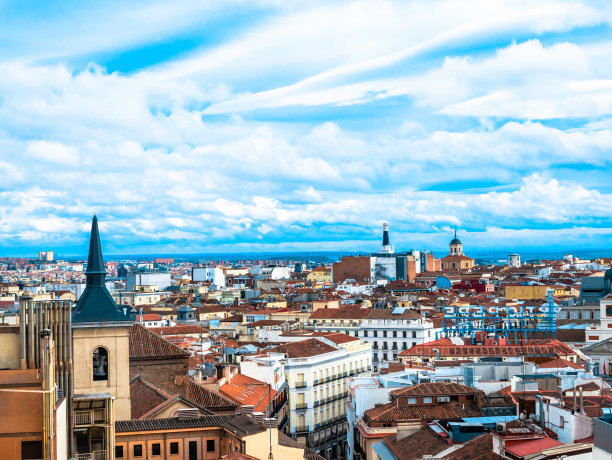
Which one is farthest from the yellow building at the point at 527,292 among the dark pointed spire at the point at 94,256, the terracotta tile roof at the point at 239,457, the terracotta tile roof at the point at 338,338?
the dark pointed spire at the point at 94,256

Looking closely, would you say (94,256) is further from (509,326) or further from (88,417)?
(509,326)

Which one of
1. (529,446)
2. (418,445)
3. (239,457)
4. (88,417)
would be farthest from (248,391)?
(529,446)

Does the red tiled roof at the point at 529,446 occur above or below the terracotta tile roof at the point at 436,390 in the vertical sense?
above

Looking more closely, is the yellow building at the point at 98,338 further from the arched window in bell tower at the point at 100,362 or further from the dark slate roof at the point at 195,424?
the dark slate roof at the point at 195,424

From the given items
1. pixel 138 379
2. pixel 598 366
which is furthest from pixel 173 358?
pixel 598 366

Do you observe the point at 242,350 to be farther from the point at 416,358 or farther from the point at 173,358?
the point at 173,358

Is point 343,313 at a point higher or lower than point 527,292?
higher

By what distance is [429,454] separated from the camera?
3247cm

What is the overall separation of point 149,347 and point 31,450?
18160 millimetres

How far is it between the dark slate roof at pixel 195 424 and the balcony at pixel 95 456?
5432 mm

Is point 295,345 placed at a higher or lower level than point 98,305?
lower

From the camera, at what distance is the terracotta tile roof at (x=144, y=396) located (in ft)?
114

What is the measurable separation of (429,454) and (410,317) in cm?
6018

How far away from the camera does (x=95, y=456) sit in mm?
25469
